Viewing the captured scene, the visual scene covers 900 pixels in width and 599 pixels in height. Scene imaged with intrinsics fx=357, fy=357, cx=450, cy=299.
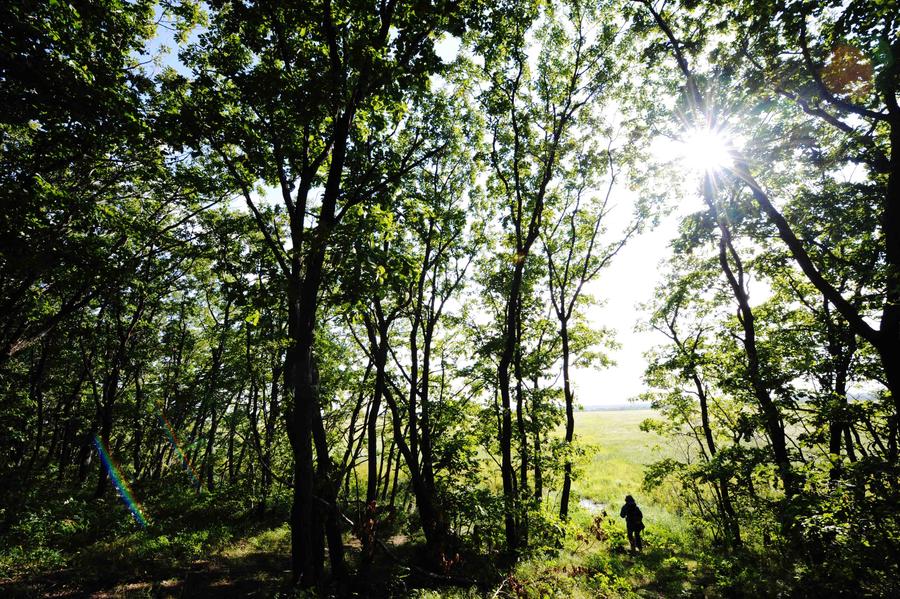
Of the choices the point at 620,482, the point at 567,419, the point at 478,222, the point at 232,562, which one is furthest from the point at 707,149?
the point at 620,482

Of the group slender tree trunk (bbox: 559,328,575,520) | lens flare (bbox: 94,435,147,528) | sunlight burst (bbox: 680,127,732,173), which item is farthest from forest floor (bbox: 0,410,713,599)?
sunlight burst (bbox: 680,127,732,173)

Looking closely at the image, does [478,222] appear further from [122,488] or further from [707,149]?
[122,488]

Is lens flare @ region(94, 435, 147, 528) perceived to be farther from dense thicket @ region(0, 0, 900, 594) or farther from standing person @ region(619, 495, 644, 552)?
standing person @ region(619, 495, 644, 552)

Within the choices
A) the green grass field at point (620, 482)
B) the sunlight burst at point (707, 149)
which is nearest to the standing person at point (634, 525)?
the green grass field at point (620, 482)

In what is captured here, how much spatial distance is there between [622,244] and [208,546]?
23562mm

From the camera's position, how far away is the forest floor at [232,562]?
10.0 meters

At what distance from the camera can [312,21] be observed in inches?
259

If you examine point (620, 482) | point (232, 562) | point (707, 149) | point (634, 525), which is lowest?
point (620, 482)

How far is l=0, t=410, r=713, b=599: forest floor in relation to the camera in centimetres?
1001

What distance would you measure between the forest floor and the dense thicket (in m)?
1.02

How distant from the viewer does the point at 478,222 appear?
16.8 metres

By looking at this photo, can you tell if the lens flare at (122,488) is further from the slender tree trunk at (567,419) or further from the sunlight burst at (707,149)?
the sunlight burst at (707,149)

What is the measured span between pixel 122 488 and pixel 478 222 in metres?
29.1

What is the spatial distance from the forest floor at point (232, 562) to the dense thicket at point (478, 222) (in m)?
1.02
